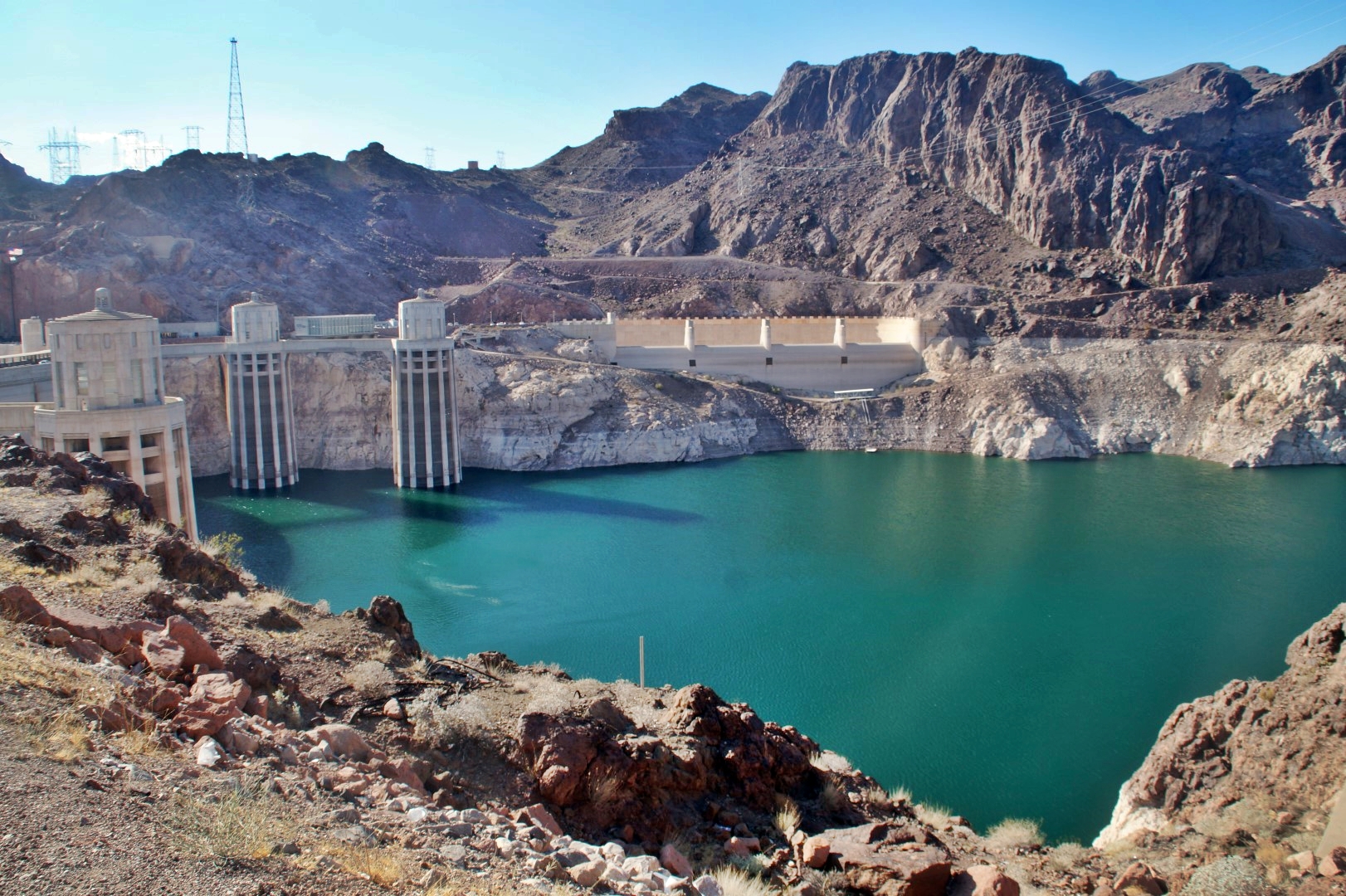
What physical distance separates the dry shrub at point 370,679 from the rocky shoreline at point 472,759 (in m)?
0.04

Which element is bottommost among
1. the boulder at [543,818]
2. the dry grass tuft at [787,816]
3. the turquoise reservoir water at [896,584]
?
the turquoise reservoir water at [896,584]

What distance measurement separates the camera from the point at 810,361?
65938mm

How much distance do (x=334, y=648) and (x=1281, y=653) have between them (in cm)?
2525

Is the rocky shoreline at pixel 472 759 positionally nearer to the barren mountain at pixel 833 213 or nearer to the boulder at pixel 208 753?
the boulder at pixel 208 753

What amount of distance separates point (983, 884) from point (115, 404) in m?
20.0

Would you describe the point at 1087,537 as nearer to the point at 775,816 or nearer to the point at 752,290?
the point at 775,816

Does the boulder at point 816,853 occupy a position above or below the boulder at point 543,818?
below

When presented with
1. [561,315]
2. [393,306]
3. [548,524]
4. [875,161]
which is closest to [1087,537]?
[548,524]

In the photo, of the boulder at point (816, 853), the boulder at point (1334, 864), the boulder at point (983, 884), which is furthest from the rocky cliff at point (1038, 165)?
the boulder at point (816, 853)

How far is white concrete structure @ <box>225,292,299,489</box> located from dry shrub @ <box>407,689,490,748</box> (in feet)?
144

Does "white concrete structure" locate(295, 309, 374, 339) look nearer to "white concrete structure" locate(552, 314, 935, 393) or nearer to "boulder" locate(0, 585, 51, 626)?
"white concrete structure" locate(552, 314, 935, 393)

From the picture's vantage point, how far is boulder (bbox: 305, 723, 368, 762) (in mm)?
8778

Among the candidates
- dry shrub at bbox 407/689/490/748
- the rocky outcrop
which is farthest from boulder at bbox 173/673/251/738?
the rocky outcrop

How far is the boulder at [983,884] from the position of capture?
896 cm
